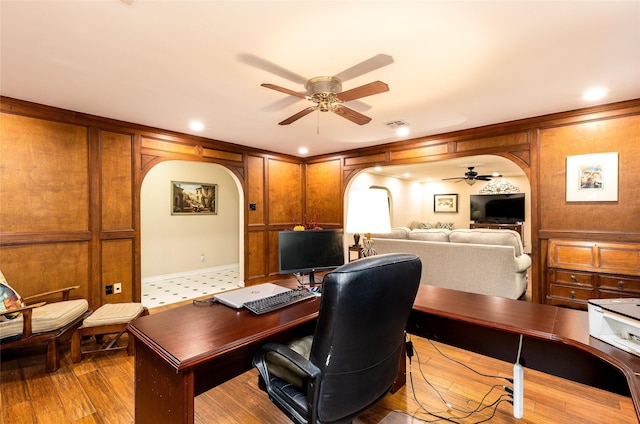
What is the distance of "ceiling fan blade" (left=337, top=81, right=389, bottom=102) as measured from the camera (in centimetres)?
194

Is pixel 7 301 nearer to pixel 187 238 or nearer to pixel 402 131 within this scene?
pixel 187 238

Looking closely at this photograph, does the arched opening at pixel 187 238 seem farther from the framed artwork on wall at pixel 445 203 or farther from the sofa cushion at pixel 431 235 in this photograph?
the framed artwork on wall at pixel 445 203

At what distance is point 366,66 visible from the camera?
2199 millimetres

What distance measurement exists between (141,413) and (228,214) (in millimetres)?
5279

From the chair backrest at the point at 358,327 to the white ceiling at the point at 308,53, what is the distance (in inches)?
55.5

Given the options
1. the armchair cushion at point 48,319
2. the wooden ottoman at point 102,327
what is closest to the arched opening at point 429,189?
the wooden ottoman at point 102,327

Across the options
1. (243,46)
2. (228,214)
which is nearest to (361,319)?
(243,46)

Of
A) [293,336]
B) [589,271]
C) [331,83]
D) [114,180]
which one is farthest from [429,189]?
[293,336]

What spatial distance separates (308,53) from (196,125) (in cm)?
230

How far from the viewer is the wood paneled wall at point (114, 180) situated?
293 centimetres

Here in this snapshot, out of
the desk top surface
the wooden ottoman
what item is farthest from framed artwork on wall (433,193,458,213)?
the wooden ottoman

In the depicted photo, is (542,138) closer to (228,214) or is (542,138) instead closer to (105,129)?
(105,129)

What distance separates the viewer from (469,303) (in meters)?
1.76

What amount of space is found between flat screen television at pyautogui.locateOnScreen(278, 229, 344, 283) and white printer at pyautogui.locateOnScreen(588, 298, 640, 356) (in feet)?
4.59
